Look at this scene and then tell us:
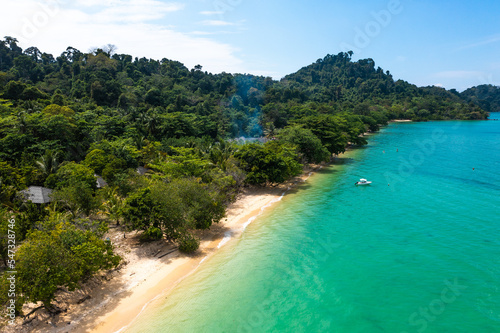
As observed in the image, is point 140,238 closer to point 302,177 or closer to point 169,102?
point 302,177

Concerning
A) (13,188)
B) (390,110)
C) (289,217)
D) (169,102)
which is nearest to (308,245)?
(289,217)

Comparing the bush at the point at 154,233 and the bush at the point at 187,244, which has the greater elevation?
the bush at the point at 154,233

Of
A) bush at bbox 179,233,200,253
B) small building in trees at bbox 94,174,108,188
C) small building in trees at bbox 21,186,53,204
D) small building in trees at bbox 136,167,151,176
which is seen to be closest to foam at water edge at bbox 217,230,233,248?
bush at bbox 179,233,200,253

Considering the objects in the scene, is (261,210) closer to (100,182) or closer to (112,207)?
(112,207)

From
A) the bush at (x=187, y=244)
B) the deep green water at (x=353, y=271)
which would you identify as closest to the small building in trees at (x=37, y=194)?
the bush at (x=187, y=244)

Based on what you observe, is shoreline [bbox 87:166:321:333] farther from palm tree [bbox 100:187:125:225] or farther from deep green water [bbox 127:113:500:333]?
palm tree [bbox 100:187:125:225]

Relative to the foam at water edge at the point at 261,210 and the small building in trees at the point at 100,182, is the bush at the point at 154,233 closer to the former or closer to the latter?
the foam at water edge at the point at 261,210
